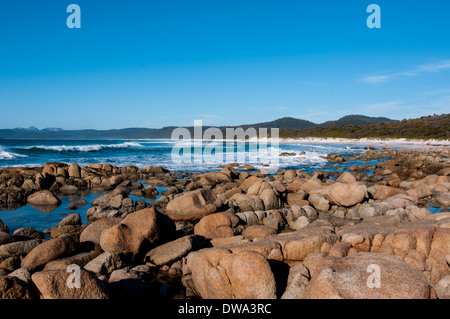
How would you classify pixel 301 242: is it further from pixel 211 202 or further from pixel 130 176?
pixel 130 176

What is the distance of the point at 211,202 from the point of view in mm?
12008

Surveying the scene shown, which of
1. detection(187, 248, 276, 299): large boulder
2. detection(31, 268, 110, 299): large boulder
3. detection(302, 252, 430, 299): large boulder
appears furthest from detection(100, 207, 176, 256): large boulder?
detection(302, 252, 430, 299): large boulder

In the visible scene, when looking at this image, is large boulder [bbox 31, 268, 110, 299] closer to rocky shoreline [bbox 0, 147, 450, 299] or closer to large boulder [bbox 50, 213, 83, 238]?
rocky shoreline [bbox 0, 147, 450, 299]

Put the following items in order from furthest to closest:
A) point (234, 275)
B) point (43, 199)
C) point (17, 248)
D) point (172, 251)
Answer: point (43, 199) < point (17, 248) < point (172, 251) < point (234, 275)

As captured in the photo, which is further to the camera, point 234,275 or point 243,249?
point 243,249

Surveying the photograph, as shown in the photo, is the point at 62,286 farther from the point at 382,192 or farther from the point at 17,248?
the point at 382,192

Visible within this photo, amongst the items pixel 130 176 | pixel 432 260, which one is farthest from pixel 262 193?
pixel 130 176

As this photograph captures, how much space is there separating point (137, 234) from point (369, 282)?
592 cm

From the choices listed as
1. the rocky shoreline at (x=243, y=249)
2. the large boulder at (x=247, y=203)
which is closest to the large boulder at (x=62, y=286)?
the rocky shoreline at (x=243, y=249)

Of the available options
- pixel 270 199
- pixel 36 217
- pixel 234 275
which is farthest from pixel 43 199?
pixel 234 275

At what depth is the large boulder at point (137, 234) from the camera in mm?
8000

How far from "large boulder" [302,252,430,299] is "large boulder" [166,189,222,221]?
22.6ft

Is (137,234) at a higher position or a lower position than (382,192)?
lower

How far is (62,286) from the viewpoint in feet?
15.5
